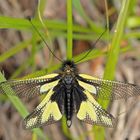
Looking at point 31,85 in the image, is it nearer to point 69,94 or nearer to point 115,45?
point 69,94

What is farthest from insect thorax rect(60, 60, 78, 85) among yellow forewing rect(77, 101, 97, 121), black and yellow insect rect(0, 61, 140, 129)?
yellow forewing rect(77, 101, 97, 121)

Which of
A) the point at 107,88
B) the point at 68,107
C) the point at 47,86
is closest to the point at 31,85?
the point at 47,86

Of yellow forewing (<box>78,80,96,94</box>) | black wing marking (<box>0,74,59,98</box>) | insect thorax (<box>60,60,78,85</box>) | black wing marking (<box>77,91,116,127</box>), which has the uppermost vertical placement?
insect thorax (<box>60,60,78,85</box>)

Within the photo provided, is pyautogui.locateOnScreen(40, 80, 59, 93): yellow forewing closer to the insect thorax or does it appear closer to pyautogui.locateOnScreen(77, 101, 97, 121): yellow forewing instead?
the insect thorax

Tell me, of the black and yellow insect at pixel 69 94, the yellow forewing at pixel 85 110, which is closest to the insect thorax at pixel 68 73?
the black and yellow insect at pixel 69 94

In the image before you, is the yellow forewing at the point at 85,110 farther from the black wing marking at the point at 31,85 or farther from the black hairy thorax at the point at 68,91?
the black wing marking at the point at 31,85

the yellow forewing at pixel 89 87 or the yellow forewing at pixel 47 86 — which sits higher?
the yellow forewing at pixel 47 86
